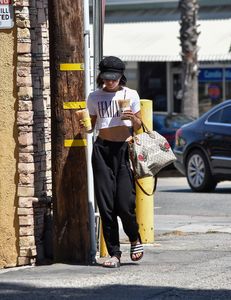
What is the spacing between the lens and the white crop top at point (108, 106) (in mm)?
9477

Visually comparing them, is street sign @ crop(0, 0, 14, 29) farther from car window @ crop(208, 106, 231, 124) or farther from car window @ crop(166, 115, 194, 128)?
car window @ crop(166, 115, 194, 128)

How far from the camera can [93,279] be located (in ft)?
28.8

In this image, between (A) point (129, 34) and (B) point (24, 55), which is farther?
(A) point (129, 34)

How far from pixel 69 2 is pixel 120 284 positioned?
2.66 metres

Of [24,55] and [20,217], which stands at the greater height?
[24,55]

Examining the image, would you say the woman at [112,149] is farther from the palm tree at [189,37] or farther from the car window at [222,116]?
the palm tree at [189,37]

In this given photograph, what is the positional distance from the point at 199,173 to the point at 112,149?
9.32m

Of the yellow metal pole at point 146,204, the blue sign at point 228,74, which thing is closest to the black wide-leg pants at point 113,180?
the yellow metal pole at point 146,204

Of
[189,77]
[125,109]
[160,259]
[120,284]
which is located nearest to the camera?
[120,284]

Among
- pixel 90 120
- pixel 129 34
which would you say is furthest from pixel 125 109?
pixel 129 34

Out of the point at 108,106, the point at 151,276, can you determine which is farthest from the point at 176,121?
the point at 151,276

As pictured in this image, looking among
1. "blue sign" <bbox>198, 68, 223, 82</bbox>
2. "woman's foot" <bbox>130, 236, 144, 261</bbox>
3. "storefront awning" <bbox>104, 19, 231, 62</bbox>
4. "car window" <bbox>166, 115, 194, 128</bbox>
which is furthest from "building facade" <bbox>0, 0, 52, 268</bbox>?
"blue sign" <bbox>198, 68, 223, 82</bbox>

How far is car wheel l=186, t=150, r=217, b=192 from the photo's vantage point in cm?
1847

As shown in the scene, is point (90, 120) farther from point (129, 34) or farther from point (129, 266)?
point (129, 34)
